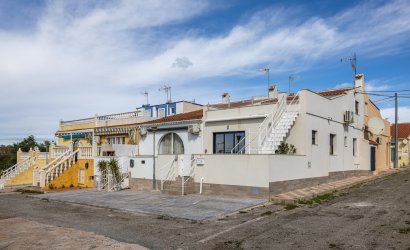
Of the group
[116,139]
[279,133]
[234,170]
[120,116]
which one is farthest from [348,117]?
[120,116]

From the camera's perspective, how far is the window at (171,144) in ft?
81.5

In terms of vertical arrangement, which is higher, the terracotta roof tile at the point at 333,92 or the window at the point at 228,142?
the terracotta roof tile at the point at 333,92

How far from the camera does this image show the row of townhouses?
17.5 meters

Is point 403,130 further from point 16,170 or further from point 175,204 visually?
point 16,170

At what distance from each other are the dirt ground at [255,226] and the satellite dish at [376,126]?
14.3 metres

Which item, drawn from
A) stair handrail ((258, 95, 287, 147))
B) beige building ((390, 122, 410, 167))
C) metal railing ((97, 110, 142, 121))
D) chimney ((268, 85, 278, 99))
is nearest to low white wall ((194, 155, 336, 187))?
stair handrail ((258, 95, 287, 147))

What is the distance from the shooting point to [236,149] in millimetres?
21797

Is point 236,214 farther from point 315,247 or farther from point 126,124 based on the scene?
point 126,124

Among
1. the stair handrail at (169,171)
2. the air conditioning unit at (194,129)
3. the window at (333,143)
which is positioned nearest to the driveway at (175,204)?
the stair handrail at (169,171)

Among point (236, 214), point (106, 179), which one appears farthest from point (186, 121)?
point (236, 214)

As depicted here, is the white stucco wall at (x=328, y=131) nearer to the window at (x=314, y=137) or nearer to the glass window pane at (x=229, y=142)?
the window at (x=314, y=137)

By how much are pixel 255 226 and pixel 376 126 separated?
21890mm

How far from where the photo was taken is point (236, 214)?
12703 mm

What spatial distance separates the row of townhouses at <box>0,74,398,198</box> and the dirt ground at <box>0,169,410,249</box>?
2967 mm
